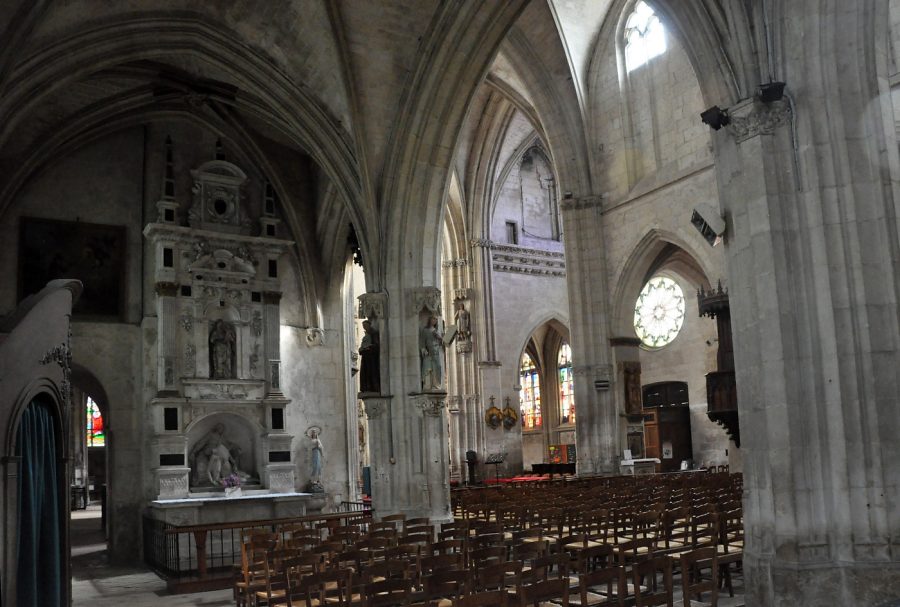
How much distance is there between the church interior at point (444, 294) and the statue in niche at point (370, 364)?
5 cm

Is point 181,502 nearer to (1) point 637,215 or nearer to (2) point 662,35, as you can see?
(1) point 637,215

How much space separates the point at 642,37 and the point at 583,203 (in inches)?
191

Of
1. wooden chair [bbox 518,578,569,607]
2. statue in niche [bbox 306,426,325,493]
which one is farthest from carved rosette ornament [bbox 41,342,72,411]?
statue in niche [bbox 306,426,325,493]

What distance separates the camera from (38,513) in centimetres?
448

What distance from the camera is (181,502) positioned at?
17156mm

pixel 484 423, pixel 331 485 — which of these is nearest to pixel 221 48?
pixel 331 485

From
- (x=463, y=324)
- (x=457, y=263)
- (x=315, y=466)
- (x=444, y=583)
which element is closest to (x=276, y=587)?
(x=444, y=583)

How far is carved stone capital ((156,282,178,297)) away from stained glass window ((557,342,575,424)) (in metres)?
23.0

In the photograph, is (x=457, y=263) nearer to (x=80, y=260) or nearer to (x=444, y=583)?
(x=80, y=260)

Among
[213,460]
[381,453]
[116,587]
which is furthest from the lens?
[213,460]

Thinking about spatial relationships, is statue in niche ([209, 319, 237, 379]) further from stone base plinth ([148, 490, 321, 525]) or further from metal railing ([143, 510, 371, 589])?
metal railing ([143, 510, 371, 589])

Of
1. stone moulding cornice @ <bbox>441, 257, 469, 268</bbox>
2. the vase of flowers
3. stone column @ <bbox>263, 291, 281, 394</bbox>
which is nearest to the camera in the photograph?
the vase of flowers

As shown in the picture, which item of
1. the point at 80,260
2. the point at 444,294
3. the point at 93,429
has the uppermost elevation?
the point at 444,294

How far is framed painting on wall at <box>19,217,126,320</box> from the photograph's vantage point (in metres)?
18.2
